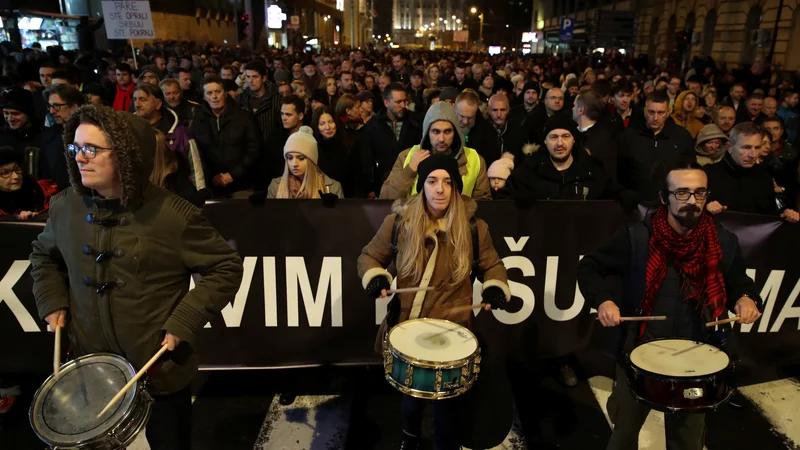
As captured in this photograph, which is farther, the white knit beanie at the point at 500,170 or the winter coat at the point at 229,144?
the winter coat at the point at 229,144

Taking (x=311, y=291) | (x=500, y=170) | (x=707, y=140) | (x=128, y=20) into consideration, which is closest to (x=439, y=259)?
(x=311, y=291)

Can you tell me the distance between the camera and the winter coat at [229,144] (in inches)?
242

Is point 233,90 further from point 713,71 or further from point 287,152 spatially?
point 713,71

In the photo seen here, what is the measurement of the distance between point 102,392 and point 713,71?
738 inches

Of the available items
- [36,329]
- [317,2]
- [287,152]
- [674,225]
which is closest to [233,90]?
[287,152]

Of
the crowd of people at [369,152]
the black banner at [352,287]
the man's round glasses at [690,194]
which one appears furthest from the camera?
the black banner at [352,287]

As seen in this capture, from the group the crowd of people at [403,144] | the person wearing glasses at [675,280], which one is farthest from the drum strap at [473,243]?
the crowd of people at [403,144]

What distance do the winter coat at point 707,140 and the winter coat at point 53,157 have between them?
637 cm

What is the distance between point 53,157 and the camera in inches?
225

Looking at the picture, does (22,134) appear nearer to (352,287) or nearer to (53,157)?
(53,157)

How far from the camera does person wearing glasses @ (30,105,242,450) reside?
243 centimetres

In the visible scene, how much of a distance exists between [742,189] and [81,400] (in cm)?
486

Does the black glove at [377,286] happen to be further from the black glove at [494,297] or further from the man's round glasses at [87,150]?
the man's round glasses at [87,150]

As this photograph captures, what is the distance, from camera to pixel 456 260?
3236 mm
